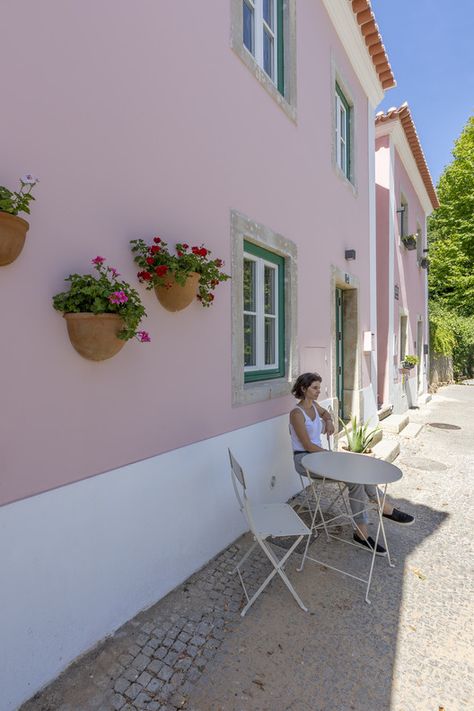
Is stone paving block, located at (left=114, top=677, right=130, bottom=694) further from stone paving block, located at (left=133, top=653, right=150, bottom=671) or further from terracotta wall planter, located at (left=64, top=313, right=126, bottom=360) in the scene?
terracotta wall planter, located at (left=64, top=313, right=126, bottom=360)

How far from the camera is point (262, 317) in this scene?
4.22 metres

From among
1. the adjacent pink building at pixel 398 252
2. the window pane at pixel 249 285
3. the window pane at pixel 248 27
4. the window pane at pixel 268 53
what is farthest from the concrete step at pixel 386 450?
the window pane at pixel 248 27

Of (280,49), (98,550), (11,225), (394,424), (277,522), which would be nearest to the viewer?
(11,225)

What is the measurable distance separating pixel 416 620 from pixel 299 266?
360cm

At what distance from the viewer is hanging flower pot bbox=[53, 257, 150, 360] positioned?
202cm

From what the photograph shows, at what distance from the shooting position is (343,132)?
6.82 meters

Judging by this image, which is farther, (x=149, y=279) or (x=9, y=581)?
(x=149, y=279)

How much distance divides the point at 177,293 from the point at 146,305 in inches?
8.7

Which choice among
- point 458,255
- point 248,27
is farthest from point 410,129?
point 458,255

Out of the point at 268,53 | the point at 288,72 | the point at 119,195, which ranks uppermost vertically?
the point at 268,53

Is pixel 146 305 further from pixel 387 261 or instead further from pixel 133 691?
pixel 387 261

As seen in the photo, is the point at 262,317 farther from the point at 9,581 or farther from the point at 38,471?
the point at 9,581

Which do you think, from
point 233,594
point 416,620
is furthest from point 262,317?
point 416,620

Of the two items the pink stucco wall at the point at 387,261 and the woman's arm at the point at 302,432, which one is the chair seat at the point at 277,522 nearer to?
the woman's arm at the point at 302,432
